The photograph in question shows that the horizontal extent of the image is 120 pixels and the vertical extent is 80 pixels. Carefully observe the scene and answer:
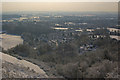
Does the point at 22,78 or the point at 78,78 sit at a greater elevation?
the point at 22,78

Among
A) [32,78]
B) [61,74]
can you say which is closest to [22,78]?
[32,78]

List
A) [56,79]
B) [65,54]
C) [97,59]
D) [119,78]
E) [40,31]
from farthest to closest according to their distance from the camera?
[40,31] < [65,54] < [97,59] < [56,79] < [119,78]

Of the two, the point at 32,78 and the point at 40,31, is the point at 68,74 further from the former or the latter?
the point at 40,31

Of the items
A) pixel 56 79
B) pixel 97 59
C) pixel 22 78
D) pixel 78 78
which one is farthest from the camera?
pixel 97 59

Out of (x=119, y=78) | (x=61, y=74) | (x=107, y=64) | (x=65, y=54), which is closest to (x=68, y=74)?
(x=61, y=74)

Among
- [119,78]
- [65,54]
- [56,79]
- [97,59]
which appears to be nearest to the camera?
[119,78]

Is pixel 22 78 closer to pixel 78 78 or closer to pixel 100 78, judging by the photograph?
pixel 78 78

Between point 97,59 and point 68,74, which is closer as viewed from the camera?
point 68,74

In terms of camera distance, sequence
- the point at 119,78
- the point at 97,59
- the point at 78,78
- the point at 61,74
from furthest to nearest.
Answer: the point at 97,59 < the point at 61,74 < the point at 78,78 < the point at 119,78

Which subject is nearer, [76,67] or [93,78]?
[93,78]
